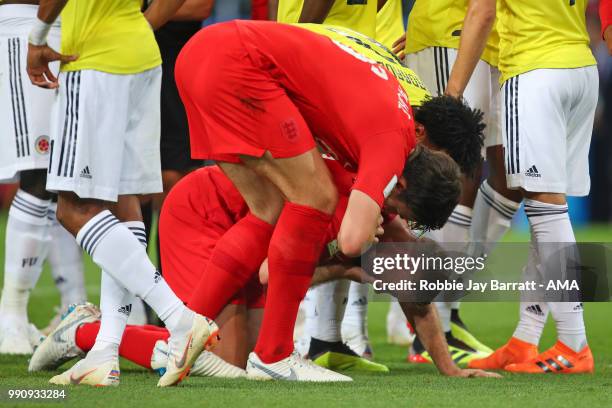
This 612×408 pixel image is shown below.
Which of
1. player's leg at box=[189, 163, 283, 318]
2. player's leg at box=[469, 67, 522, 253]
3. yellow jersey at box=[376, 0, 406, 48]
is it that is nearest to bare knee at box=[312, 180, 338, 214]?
player's leg at box=[189, 163, 283, 318]

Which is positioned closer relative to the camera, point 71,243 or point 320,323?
point 320,323

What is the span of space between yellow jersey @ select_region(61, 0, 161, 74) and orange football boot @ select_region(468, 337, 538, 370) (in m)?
1.95

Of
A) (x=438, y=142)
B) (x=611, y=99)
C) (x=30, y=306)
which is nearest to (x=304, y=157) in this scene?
(x=438, y=142)

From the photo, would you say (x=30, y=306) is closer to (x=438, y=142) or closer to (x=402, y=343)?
(x=402, y=343)

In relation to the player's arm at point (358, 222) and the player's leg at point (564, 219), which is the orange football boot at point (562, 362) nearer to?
the player's leg at point (564, 219)

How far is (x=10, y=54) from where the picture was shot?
16.2 ft

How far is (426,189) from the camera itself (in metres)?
3.83

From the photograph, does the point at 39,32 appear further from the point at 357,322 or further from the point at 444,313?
the point at 444,313

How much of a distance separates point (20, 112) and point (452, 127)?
1.86 m

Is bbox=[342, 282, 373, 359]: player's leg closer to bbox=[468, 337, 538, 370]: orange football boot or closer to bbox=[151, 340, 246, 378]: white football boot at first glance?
bbox=[468, 337, 538, 370]: orange football boot

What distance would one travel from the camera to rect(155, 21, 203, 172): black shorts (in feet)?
20.5

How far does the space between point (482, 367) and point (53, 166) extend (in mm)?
2071

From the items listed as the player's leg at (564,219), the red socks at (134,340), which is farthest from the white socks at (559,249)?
the red socks at (134,340)

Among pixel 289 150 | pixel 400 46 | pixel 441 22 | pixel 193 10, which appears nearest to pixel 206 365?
pixel 289 150
